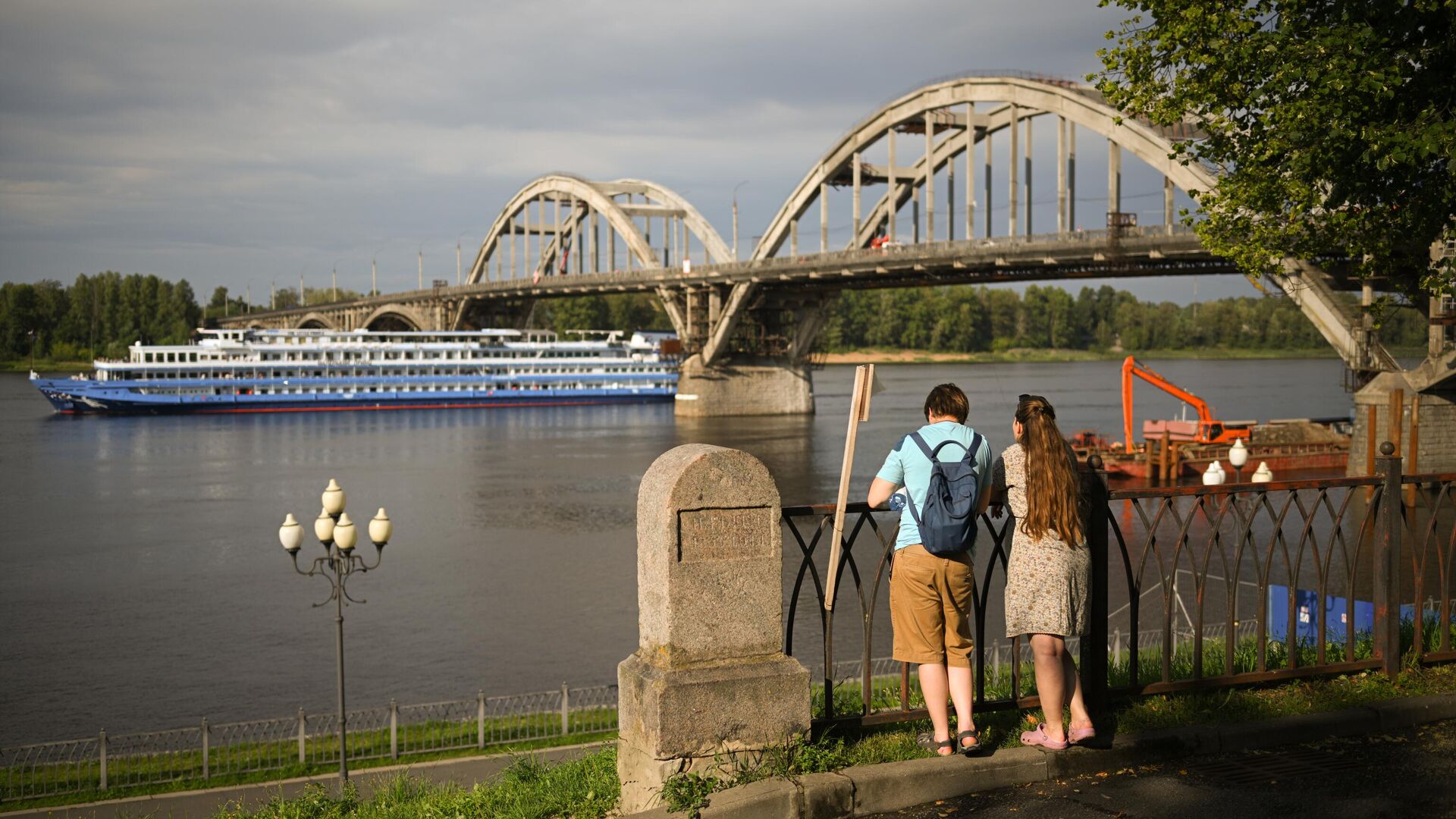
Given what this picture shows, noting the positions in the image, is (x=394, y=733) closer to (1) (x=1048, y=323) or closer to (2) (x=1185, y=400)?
(2) (x=1185, y=400)

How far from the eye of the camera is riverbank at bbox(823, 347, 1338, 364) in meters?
168

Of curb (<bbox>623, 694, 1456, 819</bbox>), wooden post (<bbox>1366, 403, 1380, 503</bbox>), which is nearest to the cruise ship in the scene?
wooden post (<bbox>1366, 403, 1380, 503</bbox>)

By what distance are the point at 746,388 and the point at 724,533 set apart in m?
74.0

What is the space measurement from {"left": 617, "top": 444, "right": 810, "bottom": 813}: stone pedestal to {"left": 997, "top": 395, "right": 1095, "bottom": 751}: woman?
1.10 meters

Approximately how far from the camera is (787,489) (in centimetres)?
4106

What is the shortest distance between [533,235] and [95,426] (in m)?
52.8

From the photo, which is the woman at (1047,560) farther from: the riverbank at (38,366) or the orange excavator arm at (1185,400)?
the riverbank at (38,366)

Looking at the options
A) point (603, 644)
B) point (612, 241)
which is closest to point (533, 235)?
point (612, 241)

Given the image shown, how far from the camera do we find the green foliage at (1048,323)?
167 meters

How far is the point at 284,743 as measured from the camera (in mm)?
15289

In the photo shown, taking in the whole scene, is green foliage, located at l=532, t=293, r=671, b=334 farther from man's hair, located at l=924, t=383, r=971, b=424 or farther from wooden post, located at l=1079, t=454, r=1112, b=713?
man's hair, located at l=924, t=383, r=971, b=424

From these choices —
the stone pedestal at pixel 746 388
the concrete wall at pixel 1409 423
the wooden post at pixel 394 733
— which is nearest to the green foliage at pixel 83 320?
the stone pedestal at pixel 746 388

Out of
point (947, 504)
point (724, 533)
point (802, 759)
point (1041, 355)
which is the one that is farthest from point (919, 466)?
point (1041, 355)

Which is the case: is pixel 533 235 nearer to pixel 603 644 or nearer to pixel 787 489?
pixel 787 489
